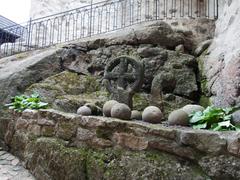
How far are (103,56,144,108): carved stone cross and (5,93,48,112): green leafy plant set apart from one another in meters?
1.04

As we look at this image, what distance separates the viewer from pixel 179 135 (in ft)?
9.07

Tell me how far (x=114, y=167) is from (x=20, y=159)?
1.85 m

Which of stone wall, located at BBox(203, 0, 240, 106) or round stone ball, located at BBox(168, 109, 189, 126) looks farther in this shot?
stone wall, located at BBox(203, 0, 240, 106)

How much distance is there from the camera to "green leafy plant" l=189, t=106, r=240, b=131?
2959mm

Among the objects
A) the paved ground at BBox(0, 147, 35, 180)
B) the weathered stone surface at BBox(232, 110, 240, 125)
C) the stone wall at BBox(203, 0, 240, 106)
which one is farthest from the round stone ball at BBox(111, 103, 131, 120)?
the stone wall at BBox(203, 0, 240, 106)

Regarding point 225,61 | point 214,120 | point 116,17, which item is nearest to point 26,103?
point 214,120

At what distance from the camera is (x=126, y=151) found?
2.89 meters

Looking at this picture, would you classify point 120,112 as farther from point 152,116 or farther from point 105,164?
point 105,164

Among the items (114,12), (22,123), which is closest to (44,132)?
(22,123)

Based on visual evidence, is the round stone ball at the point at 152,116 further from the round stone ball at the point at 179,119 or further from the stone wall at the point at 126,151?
the stone wall at the point at 126,151

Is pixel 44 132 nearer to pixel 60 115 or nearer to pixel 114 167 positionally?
pixel 60 115

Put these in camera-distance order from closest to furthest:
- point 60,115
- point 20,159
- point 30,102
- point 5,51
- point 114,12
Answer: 1. point 60,115
2. point 20,159
3. point 30,102
4. point 5,51
5. point 114,12

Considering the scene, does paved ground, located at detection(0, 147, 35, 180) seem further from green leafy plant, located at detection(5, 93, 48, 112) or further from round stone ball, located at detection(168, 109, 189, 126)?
round stone ball, located at detection(168, 109, 189, 126)

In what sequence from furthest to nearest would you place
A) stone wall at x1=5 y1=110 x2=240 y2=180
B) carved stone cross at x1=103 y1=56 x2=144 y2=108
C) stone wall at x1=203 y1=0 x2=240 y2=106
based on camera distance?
carved stone cross at x1=103 y1=56 x2=144 y2=108
stone wall at x1=203 y1=0 x2=240 y2=106
stone wall at x1=5 y1=110 x2=240 y2=180
